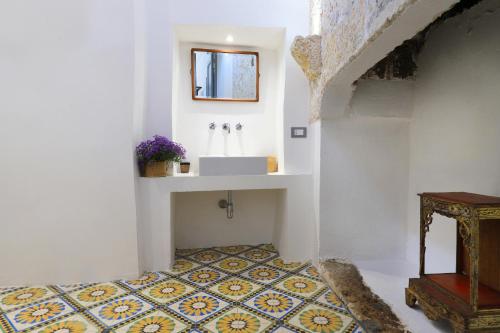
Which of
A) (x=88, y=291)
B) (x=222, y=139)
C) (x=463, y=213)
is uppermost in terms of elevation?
(x=222, y=139)

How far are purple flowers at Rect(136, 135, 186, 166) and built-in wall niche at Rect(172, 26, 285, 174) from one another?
0.51 meters

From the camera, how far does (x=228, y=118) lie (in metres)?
3.03

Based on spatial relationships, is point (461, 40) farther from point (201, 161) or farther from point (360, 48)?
point (201, 161)

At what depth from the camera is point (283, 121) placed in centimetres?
263

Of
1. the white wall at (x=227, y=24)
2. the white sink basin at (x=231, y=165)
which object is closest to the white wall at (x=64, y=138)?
the white wall at (x=227, y=24)

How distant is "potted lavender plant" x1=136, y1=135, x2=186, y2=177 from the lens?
2289 millimetres

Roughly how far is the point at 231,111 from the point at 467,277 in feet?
7.79

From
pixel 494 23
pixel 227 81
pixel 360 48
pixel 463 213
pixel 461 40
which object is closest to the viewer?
pixel 463 213

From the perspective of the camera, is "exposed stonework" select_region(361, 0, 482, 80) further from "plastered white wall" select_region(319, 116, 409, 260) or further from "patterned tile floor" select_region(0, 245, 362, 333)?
"patterned tile floor" select_region(0, 245, 362, 333)

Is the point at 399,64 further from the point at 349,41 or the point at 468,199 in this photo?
the point at 468,199

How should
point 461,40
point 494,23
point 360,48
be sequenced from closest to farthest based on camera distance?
point 360,48
point 494,23
point 461,40

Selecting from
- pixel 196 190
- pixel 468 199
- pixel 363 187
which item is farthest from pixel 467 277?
pixel 196 190

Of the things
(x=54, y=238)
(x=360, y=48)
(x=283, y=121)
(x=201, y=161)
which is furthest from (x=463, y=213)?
(x=54, y=238)

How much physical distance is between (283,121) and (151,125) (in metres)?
1.22
